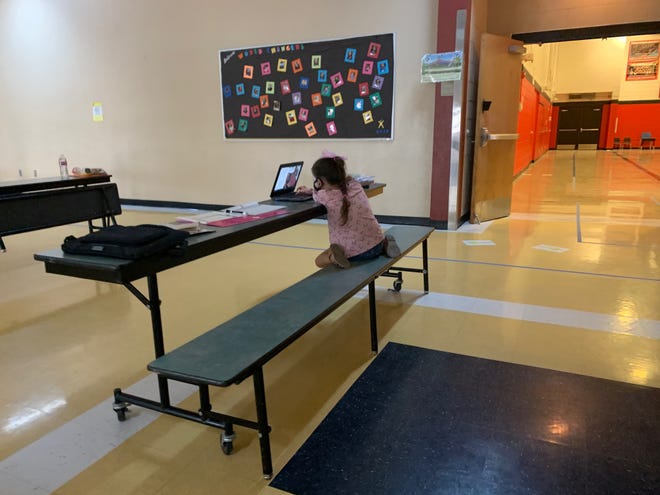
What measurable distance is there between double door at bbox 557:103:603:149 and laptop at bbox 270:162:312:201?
2089 cm

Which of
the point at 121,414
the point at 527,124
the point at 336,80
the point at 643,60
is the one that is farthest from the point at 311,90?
the point at 643,60

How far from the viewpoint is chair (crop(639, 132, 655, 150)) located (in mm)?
18734

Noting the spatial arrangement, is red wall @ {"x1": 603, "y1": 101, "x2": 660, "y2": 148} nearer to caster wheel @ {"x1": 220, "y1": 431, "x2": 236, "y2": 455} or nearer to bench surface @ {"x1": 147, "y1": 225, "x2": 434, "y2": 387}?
bench surface @ {"x1": 147, "y1": 225, "x2": 434, "y2": 387}

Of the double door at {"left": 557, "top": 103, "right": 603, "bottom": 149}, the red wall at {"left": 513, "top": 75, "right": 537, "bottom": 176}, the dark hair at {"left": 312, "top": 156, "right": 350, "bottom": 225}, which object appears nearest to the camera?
the dark hair at {"left": 312, "top": 156, "right": 350, "bottom": 225}

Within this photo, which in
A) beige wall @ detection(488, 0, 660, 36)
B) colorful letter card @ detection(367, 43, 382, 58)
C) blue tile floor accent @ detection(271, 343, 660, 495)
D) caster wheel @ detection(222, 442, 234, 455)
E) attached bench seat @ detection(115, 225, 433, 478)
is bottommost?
blue tile floor accent @ detection(271, 343, 660, 495)

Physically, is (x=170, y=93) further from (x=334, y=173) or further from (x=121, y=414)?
(x=121, y=414)

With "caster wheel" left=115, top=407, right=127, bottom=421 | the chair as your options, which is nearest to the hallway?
"caster wheel" left=115, top=407, right=127, bottom=421

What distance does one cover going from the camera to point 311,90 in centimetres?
591

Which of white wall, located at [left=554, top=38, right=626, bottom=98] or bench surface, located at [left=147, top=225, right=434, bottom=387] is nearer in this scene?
bench surface, located at [left=147, top=225, right=434, bottom=387]

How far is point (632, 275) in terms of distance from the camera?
382 cm

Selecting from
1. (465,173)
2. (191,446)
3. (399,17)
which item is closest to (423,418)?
(191,446)

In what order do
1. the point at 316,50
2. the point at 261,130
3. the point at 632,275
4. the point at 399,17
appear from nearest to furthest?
the point at 632,275 → the point at 399,17 → the point at 316,50 → the point at 261,130

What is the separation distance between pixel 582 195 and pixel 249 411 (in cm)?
773

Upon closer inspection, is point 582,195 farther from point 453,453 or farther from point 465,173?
point 453,453
